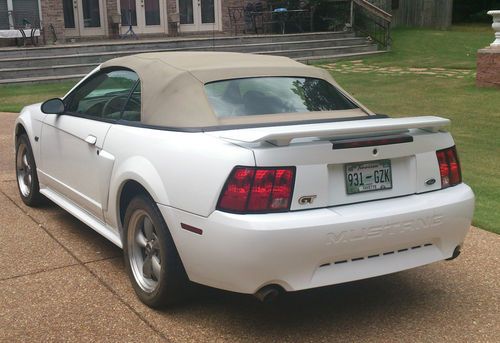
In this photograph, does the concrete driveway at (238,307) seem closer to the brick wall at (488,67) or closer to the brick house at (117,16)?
the brick wall at (488,67)

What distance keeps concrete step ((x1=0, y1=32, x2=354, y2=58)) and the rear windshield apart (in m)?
13.7

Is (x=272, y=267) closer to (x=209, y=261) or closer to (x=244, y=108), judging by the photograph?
(x=209, y=261)

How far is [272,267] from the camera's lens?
10.3ft

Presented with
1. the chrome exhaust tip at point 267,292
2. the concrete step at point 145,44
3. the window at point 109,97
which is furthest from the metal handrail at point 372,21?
the chrome exhaust tip at point 267,292

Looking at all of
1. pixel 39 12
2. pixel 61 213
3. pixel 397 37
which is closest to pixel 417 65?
pixel 397 37

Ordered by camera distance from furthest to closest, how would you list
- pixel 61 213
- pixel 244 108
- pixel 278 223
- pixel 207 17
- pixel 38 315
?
pixel 207 17 → pixel 61 213 → pixel 244 108 → pixel 38 315 → pixel 278 223

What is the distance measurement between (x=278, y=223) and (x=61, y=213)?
3.24 metres

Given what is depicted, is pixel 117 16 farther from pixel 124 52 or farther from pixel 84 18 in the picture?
pixel 124 52

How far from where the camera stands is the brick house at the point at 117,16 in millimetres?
18136

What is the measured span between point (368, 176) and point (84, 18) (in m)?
18.0

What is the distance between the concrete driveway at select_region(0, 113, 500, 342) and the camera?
349 cm

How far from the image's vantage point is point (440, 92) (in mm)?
13125

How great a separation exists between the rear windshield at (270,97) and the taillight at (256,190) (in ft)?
2.81

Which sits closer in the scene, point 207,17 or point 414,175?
point 414,175
